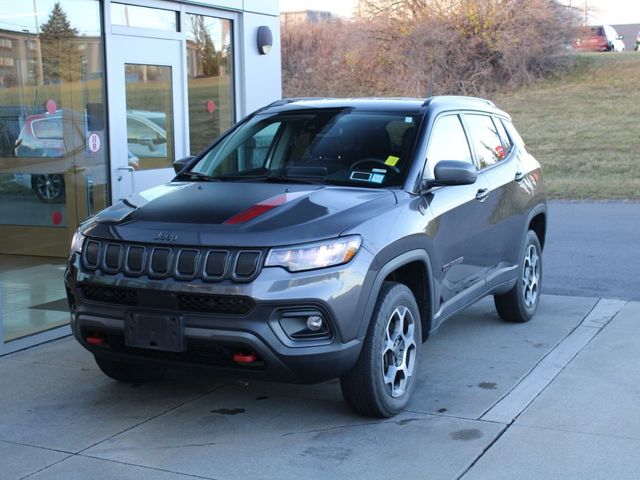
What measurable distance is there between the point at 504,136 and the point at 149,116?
3424mm

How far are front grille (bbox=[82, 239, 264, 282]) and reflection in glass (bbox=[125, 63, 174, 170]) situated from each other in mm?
3565

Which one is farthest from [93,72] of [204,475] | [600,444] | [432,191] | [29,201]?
[600,444]

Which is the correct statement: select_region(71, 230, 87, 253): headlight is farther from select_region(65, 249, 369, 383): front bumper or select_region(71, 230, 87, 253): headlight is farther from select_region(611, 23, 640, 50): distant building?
select_region(611, 23, 640, 50): distant building

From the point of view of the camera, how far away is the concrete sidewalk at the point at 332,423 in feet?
14.9

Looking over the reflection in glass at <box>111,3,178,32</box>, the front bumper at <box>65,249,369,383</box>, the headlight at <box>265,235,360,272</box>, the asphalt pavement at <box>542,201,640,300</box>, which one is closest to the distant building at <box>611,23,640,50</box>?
the asphalt pavement at <box>542,201,640,300</box>

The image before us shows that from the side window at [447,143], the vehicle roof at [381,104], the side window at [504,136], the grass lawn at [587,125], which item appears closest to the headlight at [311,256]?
the side window at [447,143]

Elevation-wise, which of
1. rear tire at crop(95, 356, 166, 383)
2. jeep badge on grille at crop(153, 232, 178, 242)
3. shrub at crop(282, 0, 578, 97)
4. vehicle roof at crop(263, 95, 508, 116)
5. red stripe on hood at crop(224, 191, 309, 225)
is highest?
shrub at crop(282, 0, 578, 97)

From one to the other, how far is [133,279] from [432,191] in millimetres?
1982

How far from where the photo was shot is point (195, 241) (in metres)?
4.76

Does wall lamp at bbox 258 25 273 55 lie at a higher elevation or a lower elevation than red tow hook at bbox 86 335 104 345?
higher

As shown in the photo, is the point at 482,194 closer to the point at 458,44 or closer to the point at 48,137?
the point at 48,137

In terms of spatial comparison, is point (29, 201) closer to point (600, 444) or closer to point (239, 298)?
point (239, 298)

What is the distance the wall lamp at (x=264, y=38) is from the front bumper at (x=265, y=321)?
564 cm

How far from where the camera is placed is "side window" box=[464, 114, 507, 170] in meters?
6.68
